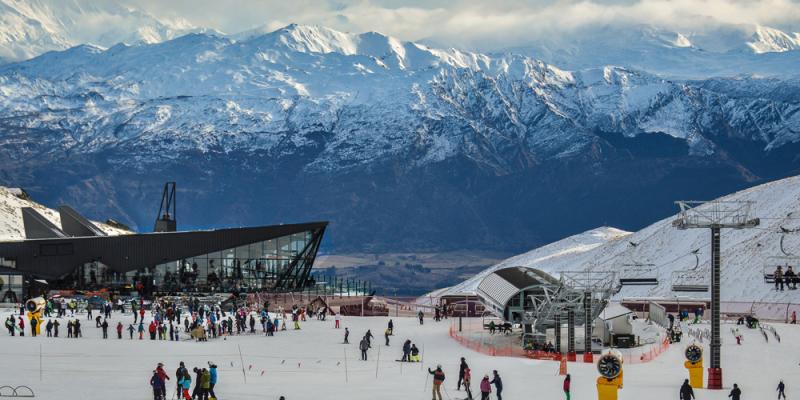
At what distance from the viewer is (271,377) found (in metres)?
72.9

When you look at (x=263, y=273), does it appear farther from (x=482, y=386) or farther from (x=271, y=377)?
(x=482, y=386)

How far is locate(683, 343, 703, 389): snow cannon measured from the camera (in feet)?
240

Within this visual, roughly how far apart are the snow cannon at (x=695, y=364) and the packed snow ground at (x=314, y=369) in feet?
3.15

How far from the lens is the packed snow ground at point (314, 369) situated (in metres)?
66.9

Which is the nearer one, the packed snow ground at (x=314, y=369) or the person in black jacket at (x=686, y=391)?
the person in black jacket at (x=686, y=391)

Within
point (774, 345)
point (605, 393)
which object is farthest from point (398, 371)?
point (774, 345)

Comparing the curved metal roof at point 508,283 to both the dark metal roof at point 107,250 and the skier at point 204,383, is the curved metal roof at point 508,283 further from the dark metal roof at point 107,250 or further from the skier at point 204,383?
the skier at point 204,383

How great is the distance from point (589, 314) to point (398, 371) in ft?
51.5

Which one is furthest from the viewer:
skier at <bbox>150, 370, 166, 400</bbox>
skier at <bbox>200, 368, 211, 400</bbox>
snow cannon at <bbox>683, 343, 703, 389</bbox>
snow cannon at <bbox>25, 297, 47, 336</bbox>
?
snow cannon at <bbox>25, 297, 47, 336</bbox>

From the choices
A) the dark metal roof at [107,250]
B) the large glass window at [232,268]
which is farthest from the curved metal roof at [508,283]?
the dark metal roof at [107,250]

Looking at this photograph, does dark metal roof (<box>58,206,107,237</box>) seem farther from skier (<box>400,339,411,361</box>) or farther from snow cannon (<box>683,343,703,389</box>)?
snow cannon (<box>683,343,703,389</box>)

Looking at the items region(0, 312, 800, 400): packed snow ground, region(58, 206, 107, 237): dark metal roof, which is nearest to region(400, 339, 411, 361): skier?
region(0, 312, 800, 400): packed snow ground

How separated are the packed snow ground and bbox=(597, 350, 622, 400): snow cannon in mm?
8399

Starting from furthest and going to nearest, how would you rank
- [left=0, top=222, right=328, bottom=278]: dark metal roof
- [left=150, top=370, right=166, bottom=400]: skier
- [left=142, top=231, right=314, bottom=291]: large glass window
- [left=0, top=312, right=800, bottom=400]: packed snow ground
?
1. [left=142, top=231, right=314, bottom=291]: large glass window
2. [left=0, top=222, right=328, bottom=278]: dark metal roof
3. [left=0, top=312, right=800, bottom=400]: packed snow ground
4. [left=150, top=370, right=166, bottom=400]: skier
